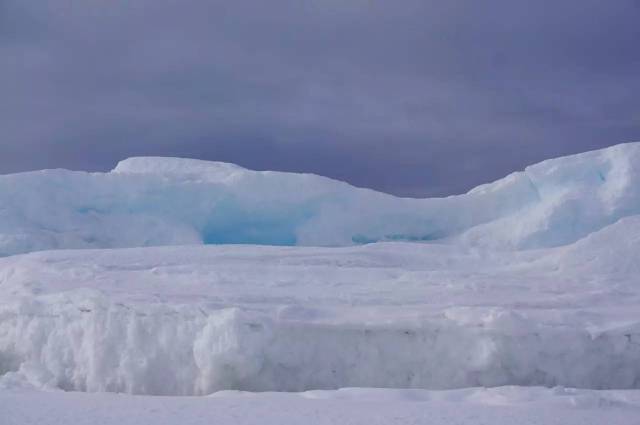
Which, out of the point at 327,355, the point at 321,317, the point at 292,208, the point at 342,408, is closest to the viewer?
the point at 342,408

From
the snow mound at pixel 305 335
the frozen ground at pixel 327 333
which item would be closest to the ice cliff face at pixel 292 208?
the frozen ground at pixel 327 333

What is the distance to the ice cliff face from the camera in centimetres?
1423

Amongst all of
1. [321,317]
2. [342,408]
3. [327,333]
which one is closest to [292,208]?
[321,317]

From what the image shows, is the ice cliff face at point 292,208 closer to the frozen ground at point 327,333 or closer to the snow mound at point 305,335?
the frozen ground at point 327,333

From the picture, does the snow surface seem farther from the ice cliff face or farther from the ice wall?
the ice cliff face

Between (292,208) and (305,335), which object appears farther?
(292,208)

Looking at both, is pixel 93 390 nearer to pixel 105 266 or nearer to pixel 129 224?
pixel 105 266

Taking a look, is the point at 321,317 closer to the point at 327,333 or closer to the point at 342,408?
the point at 327,333

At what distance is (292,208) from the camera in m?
15.7

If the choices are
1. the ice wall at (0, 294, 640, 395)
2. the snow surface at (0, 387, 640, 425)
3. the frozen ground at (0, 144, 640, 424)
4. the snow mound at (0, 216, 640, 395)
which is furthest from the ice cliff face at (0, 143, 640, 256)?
the snow surface at (0, 387, 640, 425)

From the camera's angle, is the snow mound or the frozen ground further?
the snow mound

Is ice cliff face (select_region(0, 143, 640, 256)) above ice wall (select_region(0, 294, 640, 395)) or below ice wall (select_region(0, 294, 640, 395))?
above

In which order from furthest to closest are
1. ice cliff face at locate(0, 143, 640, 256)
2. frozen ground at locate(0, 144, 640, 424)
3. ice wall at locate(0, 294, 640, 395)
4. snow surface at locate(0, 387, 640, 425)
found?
ice cliff face at locate(0, 143, 640, 256) < ice wall at locate(0, 294, 640, 395) < frozen ground at locate(0, 144, 640, 424) < snow surface at locate(0, 387, 640, 425)

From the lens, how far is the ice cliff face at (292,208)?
560 inches
